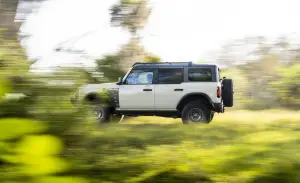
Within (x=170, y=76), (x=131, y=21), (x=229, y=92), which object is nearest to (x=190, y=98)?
(x=170, y=76)

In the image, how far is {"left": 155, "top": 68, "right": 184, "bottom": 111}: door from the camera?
36.0 ft

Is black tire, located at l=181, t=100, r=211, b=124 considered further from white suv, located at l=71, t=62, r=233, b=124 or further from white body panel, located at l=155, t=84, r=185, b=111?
white body panel, located at l=155, t=84, r=185, b=111

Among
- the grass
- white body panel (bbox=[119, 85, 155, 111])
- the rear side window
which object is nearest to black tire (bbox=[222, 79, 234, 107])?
the rear side window

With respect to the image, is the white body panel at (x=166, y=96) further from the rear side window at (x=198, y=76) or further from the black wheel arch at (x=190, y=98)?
the rear side window at (x=198, y=76)

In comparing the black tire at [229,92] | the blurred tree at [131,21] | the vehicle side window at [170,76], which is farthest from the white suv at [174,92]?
the blurred tree at [131,21]

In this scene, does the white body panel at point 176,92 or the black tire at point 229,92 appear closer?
the black tire at point 229,92

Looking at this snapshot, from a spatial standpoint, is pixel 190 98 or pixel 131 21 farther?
pixel 190 98

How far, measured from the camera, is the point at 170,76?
1116cm

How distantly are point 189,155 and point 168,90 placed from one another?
946 cm

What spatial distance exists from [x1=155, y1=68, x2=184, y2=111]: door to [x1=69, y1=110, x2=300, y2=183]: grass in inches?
359

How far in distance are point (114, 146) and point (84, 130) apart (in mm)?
170

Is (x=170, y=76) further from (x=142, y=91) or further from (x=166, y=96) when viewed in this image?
(x=142, y=91)

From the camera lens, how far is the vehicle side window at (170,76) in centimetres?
1102

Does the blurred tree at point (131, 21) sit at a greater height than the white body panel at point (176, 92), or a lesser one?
greater
